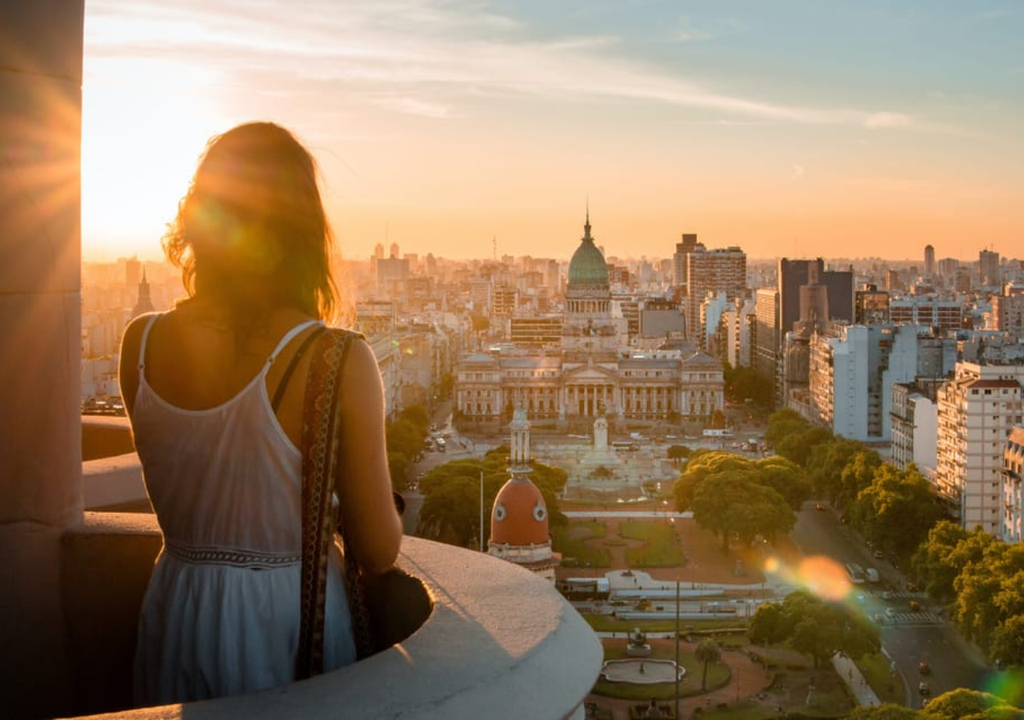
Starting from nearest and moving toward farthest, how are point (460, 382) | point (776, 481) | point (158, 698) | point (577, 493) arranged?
point (158, 698) → point (776, 481) → point (577, 493) → point (460, 382)

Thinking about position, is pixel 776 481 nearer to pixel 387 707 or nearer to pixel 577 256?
pixel 387 707

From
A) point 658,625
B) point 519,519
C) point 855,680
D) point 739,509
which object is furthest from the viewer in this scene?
point 739,509

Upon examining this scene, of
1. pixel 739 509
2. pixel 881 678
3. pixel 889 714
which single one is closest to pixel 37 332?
pixel 889 714

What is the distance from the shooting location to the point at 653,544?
43656mm

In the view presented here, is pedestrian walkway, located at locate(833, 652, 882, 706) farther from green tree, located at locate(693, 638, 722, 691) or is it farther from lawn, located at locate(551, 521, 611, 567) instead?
lawn, located at locate(551, 521, 611, 567)

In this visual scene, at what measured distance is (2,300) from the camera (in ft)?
14.5

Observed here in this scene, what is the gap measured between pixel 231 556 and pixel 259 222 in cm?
98

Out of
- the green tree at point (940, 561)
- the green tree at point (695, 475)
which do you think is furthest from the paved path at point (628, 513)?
the green tree at point (940, 561)

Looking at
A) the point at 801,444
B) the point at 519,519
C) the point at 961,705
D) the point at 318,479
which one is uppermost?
the point at 318,479

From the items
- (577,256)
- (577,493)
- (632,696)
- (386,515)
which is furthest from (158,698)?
(577,256)

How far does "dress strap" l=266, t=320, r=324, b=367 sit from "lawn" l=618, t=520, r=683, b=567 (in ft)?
121

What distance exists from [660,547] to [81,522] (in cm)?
3904

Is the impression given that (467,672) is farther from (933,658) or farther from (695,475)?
(695,475)

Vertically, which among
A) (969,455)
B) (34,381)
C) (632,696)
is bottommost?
(632,696)
